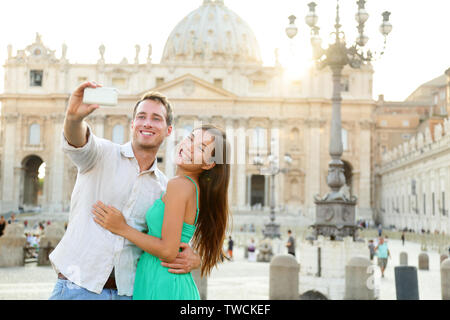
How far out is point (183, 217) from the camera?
9.79 ft

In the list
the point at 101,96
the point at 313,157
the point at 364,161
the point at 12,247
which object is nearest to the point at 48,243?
the point at 12,247

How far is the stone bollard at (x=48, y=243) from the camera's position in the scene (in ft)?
54.3

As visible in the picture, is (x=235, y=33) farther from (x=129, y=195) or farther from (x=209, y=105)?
(x=129, y=195)

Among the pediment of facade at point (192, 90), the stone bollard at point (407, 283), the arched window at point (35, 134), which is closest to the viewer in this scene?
the stone bollard at point (407, 283)

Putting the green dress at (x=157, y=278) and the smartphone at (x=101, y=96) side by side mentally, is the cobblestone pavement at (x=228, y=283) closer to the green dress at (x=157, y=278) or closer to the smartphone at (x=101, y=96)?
the green dress at (x=157, y=278)

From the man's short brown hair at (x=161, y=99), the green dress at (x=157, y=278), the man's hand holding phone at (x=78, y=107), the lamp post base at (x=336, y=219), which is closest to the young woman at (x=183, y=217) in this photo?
the green dress at (x=157, y=278)

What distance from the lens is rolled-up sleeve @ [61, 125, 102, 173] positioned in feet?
9.90

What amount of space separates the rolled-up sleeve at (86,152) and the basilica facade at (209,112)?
2118 inches

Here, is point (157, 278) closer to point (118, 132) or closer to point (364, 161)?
point (364, 161)

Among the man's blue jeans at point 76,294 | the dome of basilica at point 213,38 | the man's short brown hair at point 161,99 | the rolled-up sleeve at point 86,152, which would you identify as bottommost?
the man's blue jeans at point 76,294

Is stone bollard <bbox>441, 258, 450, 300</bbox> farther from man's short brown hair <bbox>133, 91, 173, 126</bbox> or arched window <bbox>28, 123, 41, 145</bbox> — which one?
arched window <bbox>28, 123, 41, 145</bbox>

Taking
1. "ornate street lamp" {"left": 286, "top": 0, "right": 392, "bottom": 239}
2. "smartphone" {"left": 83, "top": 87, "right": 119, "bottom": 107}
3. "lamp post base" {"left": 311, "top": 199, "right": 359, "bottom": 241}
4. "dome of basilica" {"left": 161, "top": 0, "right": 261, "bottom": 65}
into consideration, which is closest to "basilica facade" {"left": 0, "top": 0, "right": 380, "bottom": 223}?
"dome of basilica" {"left": 161, "top": 0, "right": 261, "bottom": 65}

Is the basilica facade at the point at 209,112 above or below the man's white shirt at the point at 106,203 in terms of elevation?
above

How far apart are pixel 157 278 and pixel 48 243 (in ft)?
48.6
